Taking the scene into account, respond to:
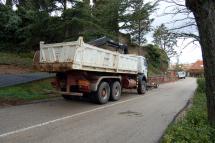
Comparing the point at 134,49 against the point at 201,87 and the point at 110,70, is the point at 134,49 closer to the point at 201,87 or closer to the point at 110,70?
the point at 201,87

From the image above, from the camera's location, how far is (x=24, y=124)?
841 centimetres

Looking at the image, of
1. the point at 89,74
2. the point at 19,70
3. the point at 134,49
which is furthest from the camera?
the point at 134,49

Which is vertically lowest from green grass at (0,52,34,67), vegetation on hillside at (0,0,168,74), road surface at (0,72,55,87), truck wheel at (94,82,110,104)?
truck wheel at (94,82,110,104)

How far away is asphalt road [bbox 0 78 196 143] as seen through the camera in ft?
23.2

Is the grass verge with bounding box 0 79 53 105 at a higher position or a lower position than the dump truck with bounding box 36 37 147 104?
lower

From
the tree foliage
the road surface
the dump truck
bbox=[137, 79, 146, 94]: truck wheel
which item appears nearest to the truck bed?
the dump truck

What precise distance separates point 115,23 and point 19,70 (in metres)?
15.7

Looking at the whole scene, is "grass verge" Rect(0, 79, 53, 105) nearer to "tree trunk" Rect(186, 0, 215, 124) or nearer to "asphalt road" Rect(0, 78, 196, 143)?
"asphalt road" Rect(0, 78, 196, 143)

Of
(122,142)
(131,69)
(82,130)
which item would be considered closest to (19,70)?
(131,69)

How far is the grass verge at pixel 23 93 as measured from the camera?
13.1 m

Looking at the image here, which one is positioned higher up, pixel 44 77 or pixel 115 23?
pixel 115 23

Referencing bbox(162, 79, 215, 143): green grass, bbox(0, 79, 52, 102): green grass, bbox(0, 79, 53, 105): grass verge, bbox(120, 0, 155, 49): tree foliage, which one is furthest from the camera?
bbox(120, 0, 155, 49): tree foliage

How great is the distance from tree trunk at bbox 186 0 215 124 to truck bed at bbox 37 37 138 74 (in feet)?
19.8

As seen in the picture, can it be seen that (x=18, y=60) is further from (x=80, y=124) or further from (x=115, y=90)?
(x=80, y=124)
